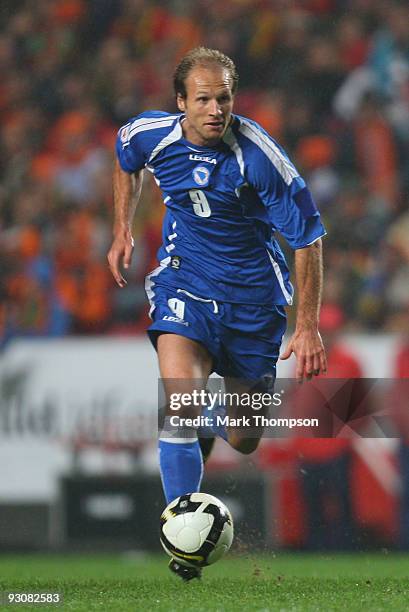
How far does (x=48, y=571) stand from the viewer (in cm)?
689

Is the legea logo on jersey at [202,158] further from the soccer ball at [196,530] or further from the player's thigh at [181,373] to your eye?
the soccer ball at [196,530]

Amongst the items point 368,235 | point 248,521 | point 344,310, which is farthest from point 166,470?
point 368,235

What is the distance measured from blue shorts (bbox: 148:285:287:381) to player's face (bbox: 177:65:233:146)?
0.71m

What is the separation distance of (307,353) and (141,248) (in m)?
5.21

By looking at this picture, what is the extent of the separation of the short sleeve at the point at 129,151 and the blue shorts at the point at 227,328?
54 cm

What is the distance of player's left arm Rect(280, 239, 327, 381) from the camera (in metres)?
4.69

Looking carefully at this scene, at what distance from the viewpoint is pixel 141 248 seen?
9.80m

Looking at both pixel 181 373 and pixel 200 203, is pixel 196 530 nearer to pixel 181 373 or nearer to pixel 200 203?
pixel 181 373

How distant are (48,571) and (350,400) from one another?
6.51ft

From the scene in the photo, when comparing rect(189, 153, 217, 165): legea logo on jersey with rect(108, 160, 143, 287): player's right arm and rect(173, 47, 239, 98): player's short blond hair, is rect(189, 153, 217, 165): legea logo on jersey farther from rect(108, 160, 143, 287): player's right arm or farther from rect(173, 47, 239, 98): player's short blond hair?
rect(108, 160, 143, 287): player's right arm

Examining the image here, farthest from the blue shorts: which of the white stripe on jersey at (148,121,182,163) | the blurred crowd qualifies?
the blurred crowd

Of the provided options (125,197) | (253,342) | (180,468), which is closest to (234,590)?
(180,468)

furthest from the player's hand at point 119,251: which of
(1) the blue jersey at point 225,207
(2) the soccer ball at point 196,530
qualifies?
(2) the soccer ball at point 196,530

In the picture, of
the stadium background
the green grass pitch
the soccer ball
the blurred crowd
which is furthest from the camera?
the blurred crowd
